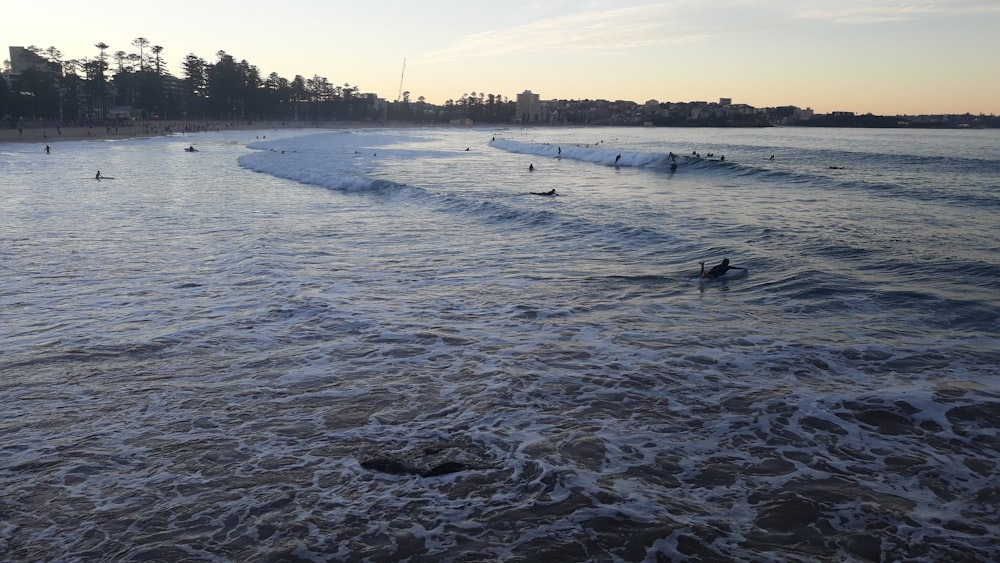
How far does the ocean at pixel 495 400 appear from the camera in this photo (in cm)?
492

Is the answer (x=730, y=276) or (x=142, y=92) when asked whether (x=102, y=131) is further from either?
(x=730, y=276)

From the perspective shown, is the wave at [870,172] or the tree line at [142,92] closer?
the wave at [870,172]

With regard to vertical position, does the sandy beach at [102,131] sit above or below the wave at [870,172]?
above

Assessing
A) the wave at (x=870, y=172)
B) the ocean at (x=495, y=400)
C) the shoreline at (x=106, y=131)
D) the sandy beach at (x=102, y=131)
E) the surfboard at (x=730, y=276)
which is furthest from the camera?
the sandy beach at (x=102, y=131)

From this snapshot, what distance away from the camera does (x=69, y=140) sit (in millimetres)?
83688

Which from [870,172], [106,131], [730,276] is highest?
[106,131]

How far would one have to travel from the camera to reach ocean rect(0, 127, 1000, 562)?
4918 millimetres

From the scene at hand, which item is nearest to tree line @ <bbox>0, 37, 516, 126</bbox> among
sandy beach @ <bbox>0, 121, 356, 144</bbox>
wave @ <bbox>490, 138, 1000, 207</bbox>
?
sandy beach @ <bbox>0, 121, 356, 144</bbox>

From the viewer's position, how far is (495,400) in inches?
288

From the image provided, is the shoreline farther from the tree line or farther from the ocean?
the ocean

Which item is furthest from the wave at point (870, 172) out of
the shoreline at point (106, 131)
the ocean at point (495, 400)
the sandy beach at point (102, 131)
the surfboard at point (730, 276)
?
the sandy beach at point (102, 131)

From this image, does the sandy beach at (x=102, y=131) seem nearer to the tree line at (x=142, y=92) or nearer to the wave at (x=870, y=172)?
the tree line at (x=142, y=92)

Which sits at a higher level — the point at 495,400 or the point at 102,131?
the point at 102,131

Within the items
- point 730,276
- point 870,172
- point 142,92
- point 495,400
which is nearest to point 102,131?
point 142,92
